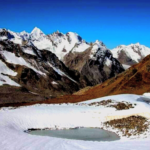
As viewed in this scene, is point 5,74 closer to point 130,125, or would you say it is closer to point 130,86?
point 130,86

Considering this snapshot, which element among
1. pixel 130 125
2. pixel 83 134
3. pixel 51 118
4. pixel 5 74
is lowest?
pixel 83 134

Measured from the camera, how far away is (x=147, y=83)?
63.2 m

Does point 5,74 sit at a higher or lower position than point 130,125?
higher

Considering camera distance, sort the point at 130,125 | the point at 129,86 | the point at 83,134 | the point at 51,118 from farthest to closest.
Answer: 1. the point at 129,86
2. the point at 51,118
3. the point at 130,125
4. the point at 83,134

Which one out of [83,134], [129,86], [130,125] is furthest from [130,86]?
[83,134]

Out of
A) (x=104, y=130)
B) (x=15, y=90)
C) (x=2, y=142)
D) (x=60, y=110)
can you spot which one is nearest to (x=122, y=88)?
(x=60, y=110)

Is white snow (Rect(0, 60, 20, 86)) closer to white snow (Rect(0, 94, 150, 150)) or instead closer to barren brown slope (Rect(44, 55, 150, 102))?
barren brown slope (Rect(44, 55, 150, 102))

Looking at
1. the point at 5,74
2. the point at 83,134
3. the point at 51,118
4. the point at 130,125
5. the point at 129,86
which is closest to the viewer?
the point at 83,134

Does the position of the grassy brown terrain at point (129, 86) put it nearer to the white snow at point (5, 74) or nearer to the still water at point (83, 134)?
the still water at point (83, 134)

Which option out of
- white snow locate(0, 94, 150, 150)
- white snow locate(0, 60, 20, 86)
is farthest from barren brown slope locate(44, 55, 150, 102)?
white snow locate(0, 60, 20, 86)

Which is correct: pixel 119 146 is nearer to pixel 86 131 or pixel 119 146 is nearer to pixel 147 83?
pixel 86 131

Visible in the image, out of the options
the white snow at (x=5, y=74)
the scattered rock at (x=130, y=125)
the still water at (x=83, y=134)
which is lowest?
the still water at (x=83, y=134)

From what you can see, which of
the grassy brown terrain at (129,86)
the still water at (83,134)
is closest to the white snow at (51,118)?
the still water at (83,134)

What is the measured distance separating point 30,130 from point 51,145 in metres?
12.0
